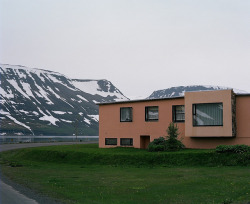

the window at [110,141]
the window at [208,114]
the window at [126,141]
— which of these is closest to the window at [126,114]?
the window at [126,141]

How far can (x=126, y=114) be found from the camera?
142 feet

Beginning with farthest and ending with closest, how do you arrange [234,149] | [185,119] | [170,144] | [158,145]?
1. [185,119]
2. [158,145]
3. [170,144]
4. [234,149]

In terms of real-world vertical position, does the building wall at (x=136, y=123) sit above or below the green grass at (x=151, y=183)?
above

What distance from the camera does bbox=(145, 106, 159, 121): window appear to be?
40.8m

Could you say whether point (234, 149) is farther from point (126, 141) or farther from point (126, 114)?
point (126, 114)

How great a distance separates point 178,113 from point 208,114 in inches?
160

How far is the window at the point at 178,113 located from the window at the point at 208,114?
7.99 ft

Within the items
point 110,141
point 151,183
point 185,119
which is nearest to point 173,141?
point 185,119

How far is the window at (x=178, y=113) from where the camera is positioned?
38906 millimetres

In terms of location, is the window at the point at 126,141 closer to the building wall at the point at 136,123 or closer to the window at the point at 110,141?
the building wall at the point at 136,123

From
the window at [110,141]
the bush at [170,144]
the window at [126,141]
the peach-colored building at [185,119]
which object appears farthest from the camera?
the window at [110,141]

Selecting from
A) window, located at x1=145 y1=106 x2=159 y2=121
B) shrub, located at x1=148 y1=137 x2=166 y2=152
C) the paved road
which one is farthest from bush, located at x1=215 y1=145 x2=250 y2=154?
the paved road

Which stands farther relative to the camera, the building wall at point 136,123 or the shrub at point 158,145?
the building wall at point 136,123

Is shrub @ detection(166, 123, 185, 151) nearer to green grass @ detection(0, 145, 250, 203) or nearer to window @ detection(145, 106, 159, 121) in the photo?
green grass @ detection(0, 145, 250, 203)
